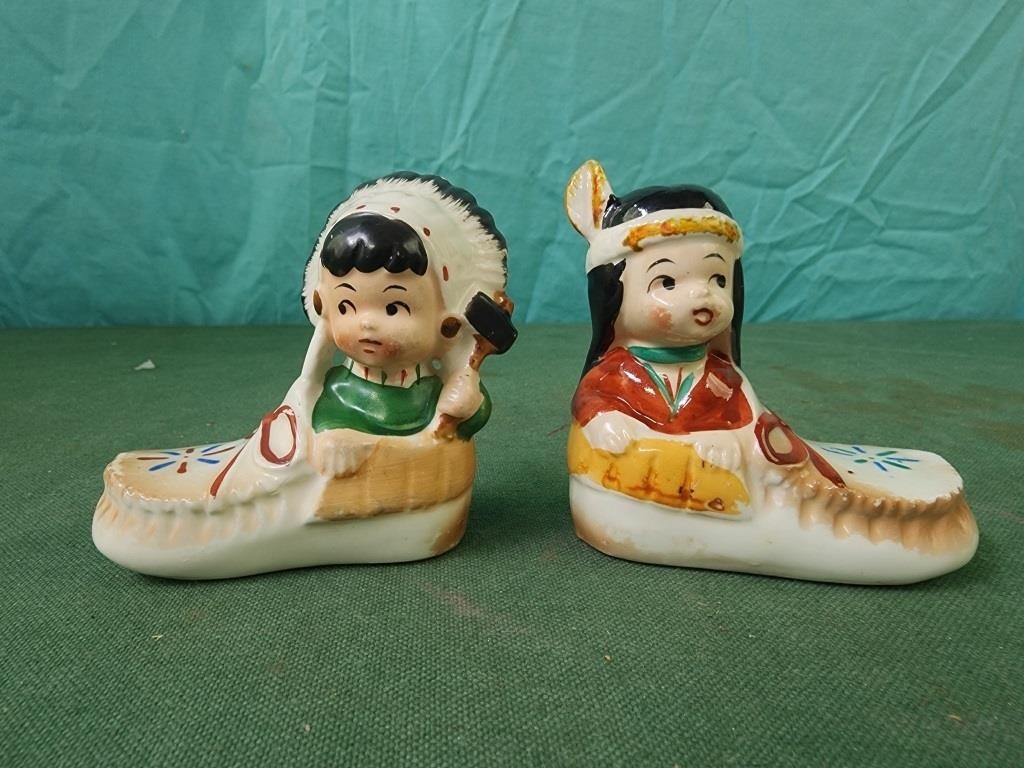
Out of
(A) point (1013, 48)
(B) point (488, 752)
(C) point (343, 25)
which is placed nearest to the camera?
(B) point (488, 752)

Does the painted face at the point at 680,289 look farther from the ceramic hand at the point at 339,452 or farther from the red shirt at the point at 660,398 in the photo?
the ceramic hand at the point at 339,452

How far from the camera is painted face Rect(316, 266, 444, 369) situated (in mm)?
1229

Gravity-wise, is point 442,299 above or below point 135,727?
above

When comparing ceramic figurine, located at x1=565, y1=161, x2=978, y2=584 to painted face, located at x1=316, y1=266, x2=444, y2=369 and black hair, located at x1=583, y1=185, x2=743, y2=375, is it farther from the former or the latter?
painted face, located at x1=316, y1=266, x2=444, y2=369

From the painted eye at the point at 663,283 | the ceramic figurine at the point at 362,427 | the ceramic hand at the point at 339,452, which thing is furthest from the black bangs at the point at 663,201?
the ceramic hand at the point at 339,452

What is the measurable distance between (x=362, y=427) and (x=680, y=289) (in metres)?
0.61

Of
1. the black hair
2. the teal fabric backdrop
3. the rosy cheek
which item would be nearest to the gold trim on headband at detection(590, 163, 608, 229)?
the black hair

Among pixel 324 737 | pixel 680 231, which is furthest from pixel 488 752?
pixel 680 231

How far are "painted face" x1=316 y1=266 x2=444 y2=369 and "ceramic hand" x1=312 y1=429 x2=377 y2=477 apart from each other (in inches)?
5.2

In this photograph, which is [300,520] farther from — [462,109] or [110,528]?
[462,109]

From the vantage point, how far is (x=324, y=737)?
923mm

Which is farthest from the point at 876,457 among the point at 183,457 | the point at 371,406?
the point at 183,457

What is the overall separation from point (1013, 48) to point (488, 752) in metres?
4.32

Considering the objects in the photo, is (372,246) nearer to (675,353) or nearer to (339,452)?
(339,452)
